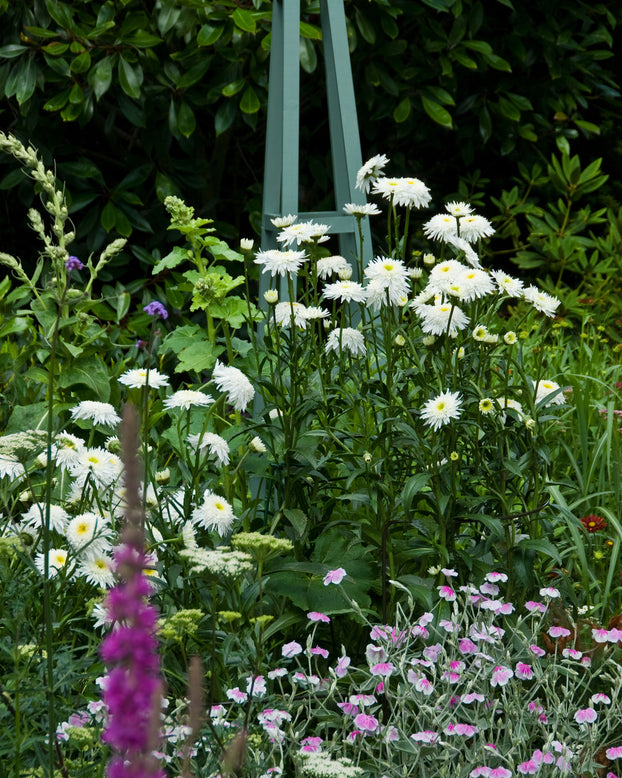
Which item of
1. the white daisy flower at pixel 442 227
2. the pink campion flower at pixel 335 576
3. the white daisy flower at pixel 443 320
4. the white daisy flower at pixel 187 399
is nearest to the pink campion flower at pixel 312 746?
the pink campion flower at pixel 335 576

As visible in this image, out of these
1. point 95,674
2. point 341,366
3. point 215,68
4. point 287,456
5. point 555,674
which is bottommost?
point 555,674

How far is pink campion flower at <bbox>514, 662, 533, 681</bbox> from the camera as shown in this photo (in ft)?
5.32

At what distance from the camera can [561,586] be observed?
2.02m

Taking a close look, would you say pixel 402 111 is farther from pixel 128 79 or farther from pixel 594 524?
pixel 594 524

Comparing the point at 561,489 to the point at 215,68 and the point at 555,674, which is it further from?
the point at 215,68

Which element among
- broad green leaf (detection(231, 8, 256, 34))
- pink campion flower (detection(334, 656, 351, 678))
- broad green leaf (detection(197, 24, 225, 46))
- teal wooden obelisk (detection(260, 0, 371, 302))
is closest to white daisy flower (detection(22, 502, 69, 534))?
pink campion flower (detection(334, 656, 351, 678))

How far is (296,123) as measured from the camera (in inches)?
110

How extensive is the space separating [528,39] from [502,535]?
3747mm

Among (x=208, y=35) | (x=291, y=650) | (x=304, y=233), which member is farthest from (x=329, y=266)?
(x=208, y=35)

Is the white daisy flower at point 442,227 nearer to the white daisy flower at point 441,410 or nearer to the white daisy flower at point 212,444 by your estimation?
the white daisy flower at point 441,410

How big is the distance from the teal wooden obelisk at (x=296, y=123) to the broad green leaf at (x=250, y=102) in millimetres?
870

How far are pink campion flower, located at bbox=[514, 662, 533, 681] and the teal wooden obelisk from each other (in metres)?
1.43

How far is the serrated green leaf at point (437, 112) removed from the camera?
13.7 feet

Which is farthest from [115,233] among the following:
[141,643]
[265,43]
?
[141,643]
